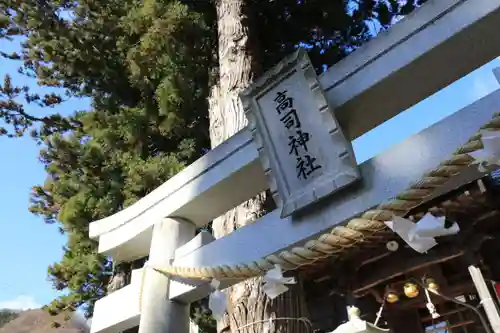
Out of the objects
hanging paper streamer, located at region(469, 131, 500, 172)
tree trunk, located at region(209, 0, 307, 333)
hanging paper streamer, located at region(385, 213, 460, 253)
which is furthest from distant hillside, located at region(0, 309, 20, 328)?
hanging paper streamer, located at region(469, 131, 500, 172)

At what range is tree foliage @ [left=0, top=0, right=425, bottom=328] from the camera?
4.47 metres

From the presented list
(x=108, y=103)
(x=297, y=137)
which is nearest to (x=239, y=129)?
(x=297, y=137)

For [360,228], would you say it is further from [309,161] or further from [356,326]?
[356,326]

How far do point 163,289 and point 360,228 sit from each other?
3.22 ft

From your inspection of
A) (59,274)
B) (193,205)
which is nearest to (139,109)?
(59,274)

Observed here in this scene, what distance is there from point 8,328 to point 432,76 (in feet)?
74.1

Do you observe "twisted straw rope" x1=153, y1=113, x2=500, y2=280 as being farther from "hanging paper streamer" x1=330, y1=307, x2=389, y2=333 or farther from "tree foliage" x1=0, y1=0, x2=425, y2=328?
"tree foliage" x1=0, y1=0, x2=425, y2=328

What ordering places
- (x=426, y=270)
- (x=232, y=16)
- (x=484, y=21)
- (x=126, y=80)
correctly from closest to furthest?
(x=484, y=21)
(x=232, y=16)
(x=426, y=270)
(x=126, y=80)

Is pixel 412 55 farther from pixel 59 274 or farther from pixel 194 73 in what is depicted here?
pixel 59 274

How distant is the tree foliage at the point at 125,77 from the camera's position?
4469mm

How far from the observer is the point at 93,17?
223 inches

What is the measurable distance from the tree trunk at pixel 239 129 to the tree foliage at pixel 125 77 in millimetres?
269

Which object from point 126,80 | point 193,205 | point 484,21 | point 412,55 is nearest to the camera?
point 484,21

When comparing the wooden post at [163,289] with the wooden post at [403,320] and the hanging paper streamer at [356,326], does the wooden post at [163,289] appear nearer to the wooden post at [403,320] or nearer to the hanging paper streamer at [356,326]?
the hanging paper streamer at [356,326]
